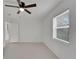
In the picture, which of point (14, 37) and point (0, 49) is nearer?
point (0, 49)

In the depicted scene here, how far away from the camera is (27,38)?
10.3 meters

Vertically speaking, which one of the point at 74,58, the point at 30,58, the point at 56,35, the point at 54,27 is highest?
the point at 54,27

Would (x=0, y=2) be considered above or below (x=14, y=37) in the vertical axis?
above

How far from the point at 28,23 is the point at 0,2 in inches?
380

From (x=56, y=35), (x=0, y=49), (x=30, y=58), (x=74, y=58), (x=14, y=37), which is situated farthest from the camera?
(x=14, y=37)

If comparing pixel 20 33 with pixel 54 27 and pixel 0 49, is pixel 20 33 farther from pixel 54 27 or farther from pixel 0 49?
pixel 0 49

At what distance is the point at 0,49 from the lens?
0.70 meters

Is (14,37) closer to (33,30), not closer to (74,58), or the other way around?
(33,30)

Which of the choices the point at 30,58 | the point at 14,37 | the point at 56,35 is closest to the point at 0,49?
the point at 30,58

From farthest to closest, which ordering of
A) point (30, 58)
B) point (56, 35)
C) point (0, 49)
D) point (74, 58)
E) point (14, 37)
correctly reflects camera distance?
point (14, 37) < point (56, 35) < point (30, 58) < point (74, 58) < point (0, 49)

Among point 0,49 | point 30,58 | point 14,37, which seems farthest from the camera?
point 14,37

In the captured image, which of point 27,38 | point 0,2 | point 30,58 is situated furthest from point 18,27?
point 0,2

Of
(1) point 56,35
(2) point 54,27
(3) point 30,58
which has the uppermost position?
(2) point 54,27

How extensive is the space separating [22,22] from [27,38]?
1.70 meters
